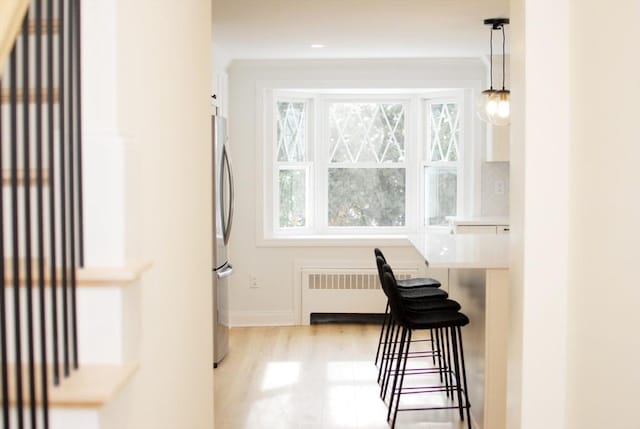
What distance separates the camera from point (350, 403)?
4117 mm

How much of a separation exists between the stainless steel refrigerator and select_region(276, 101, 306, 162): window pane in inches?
52.3

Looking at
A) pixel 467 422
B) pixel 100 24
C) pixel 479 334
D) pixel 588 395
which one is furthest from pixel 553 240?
pixel 467 422

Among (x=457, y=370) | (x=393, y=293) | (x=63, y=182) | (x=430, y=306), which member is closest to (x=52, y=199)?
(x=63, y=182)

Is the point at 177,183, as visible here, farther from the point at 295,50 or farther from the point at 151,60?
the point at 295,50

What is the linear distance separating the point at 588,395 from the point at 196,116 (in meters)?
1.45

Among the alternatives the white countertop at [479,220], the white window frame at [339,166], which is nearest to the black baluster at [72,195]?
the white countertop at [479,220]

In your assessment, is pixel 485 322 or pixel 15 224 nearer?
pixel 15 224

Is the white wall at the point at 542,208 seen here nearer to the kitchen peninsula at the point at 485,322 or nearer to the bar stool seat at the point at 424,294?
the kitchen peninsula at the point at 485,322

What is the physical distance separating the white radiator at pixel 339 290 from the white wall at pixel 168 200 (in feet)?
12.0

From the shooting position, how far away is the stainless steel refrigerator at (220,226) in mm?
4883

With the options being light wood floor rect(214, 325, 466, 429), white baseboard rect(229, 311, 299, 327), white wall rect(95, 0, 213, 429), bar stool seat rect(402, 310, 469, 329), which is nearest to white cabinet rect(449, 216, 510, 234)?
light wood floor rect(214, 325, 466, 429)

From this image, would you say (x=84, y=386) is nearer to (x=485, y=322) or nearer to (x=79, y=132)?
(x=79, y=132)

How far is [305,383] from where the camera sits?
4.52 meters

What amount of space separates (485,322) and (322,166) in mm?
3354
